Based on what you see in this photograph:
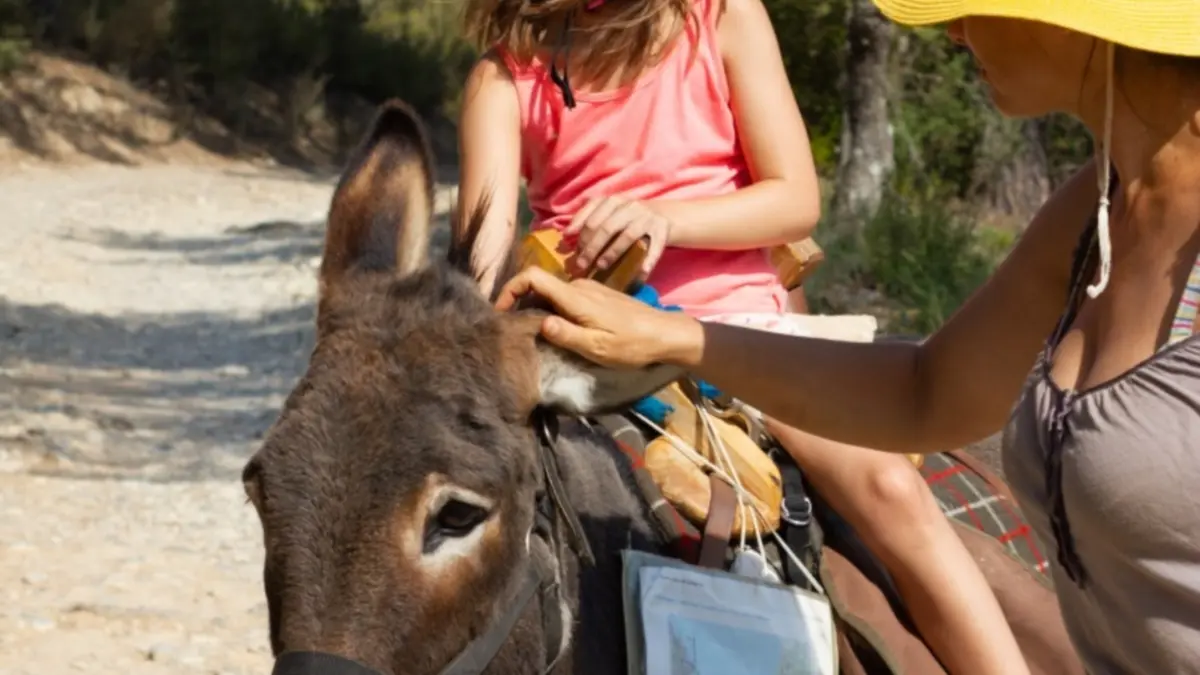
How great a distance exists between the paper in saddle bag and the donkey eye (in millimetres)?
494

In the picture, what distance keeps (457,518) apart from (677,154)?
1.40 metres

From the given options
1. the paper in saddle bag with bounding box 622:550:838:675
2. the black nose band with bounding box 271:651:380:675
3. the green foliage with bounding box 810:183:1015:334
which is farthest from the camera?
the green foliage with bounding box 810:183:1015:334

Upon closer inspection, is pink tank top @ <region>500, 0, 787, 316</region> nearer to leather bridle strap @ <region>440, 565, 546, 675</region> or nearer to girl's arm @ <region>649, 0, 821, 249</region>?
girl's arm @ <region>649, 0, 821, 249</region>

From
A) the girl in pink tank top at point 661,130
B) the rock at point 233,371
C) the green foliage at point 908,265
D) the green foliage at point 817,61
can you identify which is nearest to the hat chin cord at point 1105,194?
the girl in pink tank top at point 661,130

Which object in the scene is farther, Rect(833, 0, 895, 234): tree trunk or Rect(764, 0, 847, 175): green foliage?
Rect(764, 0, 847, 175): green foliage

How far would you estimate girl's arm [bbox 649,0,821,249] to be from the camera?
12.4 ft

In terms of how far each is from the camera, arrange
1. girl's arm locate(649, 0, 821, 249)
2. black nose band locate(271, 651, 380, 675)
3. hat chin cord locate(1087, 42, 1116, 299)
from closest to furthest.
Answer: hat chin cord locate(1087, 42, 1116, 299) → black nose band locate(271, 651, 380, 675) → girl's arm locate(649, 0, 821, 249)

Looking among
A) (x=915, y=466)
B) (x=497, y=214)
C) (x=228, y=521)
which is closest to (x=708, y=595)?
(x=915, y=466)

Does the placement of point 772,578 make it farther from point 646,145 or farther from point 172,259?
point 172,259

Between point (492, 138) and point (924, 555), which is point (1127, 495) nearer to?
point (924, 555)

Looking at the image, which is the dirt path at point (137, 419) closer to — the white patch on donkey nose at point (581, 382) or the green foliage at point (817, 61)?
the white patch on donkey nose at point (581, 382)

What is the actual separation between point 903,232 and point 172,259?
8049mm

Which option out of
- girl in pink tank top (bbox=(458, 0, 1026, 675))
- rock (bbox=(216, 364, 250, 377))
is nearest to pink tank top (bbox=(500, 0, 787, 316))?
girl in pink tank top (bbox=(458, 0, 1026, 675))

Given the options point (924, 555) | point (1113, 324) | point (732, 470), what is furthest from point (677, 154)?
point (1113, 324)
